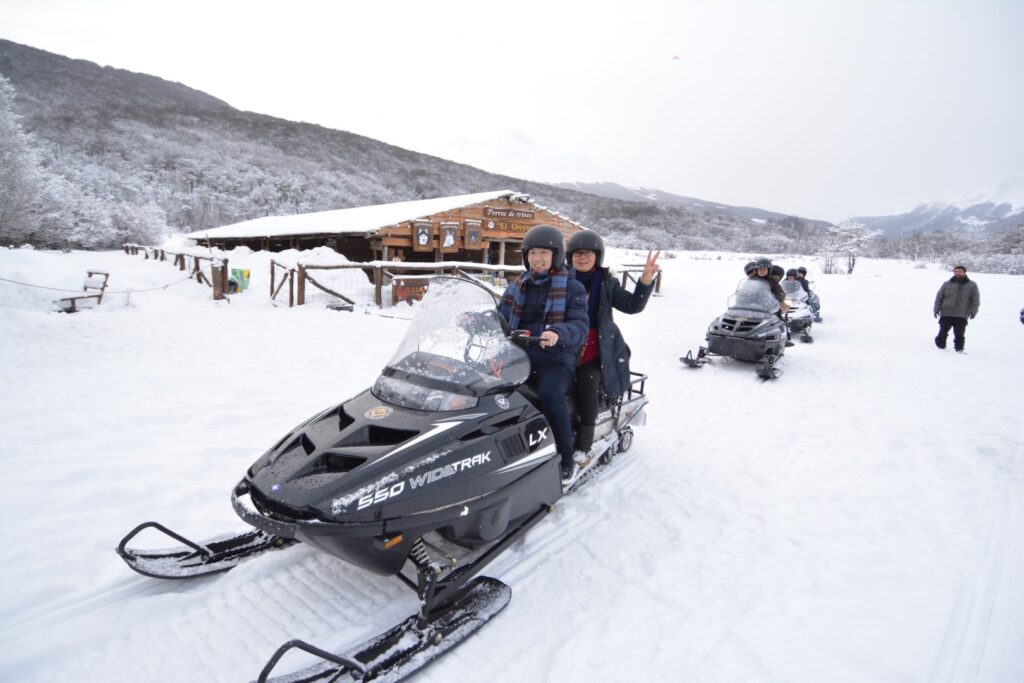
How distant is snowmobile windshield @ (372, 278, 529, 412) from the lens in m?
2.65

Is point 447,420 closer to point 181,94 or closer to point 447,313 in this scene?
point 447,313

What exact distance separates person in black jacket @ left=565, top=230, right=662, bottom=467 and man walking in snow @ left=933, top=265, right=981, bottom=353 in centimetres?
964

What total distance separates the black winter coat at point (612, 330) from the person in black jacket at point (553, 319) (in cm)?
38

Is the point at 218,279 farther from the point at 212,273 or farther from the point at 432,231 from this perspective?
the point at 432,231

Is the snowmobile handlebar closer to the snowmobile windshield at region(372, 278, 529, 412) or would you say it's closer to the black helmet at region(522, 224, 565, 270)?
the snowmobile windshield at region(372, 278, 529, 412)

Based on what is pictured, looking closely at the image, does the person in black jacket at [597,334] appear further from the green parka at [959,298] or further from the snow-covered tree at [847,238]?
the snow-covered tree at [847,238]

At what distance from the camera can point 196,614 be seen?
2.37m

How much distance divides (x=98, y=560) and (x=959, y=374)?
11.4 meters

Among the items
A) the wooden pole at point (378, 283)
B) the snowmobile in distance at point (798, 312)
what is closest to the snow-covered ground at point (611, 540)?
the snowmobile in distance at point (798, 312)

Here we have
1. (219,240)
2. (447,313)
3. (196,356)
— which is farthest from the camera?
(219,240)

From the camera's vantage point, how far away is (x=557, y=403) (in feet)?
10.9

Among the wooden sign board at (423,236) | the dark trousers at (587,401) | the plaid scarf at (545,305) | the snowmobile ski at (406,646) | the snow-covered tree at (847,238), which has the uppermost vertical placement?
the snow-covered tree at (847,238)

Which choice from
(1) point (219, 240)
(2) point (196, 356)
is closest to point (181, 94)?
(1) point (219, 240)

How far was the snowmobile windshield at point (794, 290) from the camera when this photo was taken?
460 inches
